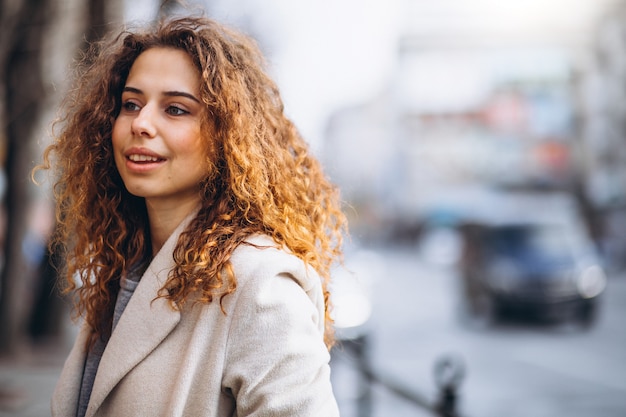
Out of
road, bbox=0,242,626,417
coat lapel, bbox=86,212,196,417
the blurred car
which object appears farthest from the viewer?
the blurred car

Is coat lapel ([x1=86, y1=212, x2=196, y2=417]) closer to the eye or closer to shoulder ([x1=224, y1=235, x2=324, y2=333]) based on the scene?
shoulder ([x1=224, y1=235, x2=324, y2=333])

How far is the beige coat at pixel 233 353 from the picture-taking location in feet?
5.03

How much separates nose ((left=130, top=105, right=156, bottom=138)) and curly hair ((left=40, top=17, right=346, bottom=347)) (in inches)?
5.7

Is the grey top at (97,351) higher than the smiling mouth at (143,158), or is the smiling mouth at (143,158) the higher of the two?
the smiling mouth at (143,158)

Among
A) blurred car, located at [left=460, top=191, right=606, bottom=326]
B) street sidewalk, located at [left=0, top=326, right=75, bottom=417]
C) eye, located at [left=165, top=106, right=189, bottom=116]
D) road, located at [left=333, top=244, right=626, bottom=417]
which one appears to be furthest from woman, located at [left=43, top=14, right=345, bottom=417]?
blurred car, located at [left=460, top=191, right=606, bottom=326]

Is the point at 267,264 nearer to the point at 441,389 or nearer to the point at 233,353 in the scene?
the point at 233,353

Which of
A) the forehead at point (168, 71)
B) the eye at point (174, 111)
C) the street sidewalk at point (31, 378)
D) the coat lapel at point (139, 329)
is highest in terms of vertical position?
the forehead at point (168, 71)

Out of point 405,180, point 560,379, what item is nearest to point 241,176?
point 560,379

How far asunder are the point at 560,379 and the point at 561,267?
430cm

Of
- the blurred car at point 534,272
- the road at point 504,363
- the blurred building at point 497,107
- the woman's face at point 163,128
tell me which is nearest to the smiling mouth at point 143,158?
the woman's face at point 163,128

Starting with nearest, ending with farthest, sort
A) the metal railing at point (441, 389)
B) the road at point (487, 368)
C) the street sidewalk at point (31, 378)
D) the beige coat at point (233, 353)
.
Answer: the beige coat at point (233, 353), the metal railing at point (441, 389), the street sidewalk at point (31, 378), the road at point (487, 368)

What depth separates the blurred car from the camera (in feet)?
43.1

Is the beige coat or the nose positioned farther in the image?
the nose

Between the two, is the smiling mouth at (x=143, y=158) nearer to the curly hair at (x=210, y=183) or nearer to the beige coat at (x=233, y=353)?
the curly hair at (x=210, y=183)
